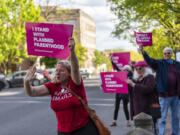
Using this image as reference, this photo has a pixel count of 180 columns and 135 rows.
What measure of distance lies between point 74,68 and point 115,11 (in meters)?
21.0

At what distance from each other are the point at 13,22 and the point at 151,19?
19.0m

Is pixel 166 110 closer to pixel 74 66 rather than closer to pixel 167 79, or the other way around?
pixel 167 79

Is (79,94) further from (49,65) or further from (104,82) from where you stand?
(49,65)

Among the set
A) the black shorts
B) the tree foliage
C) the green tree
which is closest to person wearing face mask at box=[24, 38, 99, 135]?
the black shorts

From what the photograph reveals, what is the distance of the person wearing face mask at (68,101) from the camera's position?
3123 millimetres

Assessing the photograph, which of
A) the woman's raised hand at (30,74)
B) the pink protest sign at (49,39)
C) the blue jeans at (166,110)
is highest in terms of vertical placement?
the pink protest sign at (49,39)

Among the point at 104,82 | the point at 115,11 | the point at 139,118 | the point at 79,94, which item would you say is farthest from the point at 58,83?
the point at 115,11

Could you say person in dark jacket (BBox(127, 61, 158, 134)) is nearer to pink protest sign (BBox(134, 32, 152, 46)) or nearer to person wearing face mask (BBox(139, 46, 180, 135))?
person wearing face mask (BBox(139, 46, 180, 135))

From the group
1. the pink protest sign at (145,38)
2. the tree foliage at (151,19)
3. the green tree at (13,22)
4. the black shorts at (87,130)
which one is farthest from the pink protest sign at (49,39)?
the green tree at (13,22)

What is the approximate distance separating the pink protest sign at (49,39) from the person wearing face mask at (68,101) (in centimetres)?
41

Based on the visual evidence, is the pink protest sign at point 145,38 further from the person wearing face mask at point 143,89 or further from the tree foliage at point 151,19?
the tree foliage at point 151,19

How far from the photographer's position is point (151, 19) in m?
21.2

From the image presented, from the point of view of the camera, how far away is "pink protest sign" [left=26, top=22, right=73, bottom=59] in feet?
11.7

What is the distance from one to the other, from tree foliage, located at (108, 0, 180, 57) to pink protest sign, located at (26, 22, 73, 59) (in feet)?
39.5
